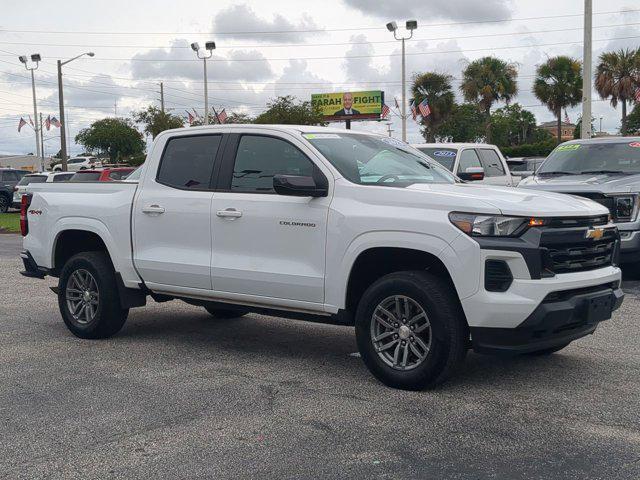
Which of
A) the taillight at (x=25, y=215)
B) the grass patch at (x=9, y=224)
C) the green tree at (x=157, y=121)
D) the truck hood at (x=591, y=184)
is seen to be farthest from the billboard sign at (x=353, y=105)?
the taillight at (x=25, y=215)

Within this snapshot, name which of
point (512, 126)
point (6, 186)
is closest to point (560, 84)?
point (6, 186)

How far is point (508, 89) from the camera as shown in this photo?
165 feet

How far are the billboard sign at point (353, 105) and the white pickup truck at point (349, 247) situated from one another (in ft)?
209

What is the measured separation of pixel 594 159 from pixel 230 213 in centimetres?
692

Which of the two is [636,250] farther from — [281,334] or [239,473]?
[239,473]

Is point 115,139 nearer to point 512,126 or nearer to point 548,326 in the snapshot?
point 512,126

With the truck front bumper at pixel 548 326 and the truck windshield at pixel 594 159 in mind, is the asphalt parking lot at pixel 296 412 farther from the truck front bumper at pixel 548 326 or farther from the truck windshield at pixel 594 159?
the truck windshield at pixel 594 159

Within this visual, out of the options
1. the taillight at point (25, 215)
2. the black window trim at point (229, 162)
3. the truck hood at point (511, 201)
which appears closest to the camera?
the truck hood at point (511, 201)

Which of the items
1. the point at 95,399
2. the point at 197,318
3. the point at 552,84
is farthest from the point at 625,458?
the point at 552,84

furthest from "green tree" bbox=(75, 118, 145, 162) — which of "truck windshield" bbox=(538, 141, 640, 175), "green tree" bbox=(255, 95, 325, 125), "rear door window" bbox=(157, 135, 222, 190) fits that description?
"rear door window" bbox=(157, 135, 222, 190)

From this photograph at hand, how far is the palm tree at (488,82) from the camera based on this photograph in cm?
4981

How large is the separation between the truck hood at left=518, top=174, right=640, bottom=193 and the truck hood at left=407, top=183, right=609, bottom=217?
13.9 ft

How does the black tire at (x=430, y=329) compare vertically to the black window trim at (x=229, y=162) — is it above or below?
below

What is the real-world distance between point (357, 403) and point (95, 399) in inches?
72.1
